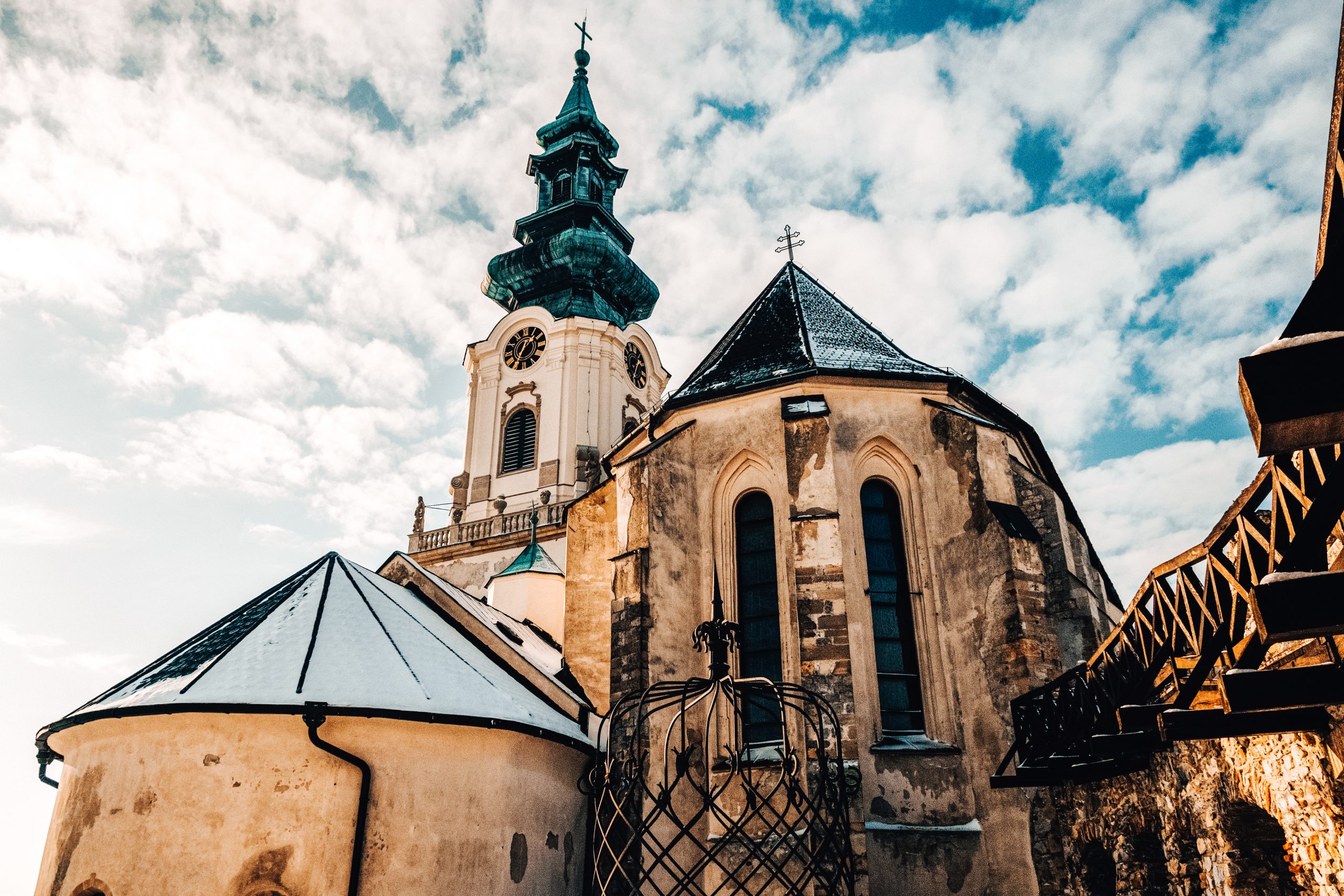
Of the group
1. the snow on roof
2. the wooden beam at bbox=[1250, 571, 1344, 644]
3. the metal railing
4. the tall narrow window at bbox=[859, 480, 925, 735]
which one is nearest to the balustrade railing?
the snow on roof

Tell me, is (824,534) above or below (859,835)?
above

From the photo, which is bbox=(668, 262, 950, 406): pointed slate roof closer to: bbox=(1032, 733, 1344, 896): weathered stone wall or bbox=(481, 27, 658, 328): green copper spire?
bbox=(1032, 733, 1344, 896): weathered stone wall

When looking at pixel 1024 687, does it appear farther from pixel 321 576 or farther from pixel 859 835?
pixel 321 576

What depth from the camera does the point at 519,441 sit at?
2941 centimetres

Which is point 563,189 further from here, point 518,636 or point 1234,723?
point 1234,723

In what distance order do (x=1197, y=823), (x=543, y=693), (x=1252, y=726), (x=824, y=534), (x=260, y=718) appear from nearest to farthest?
(x=1252, y=726), (x=1197, y=823), (x=260, y=718), (x=824, y=534), (x=543, y=693)

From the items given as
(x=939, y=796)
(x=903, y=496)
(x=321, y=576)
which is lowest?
(x=939, y=796)

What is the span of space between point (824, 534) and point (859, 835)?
11.4ft

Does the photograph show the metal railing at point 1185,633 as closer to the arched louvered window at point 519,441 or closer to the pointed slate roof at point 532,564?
the pointed slate roof at point 532,564

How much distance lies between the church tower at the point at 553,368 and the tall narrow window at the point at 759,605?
38.0 ft

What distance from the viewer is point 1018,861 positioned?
10.3 meters

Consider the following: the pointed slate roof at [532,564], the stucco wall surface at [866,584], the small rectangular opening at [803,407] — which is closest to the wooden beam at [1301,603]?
the stucco wall surface at [866,584]

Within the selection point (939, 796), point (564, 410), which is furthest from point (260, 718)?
point (564, 410)

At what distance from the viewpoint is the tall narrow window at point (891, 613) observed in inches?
456
